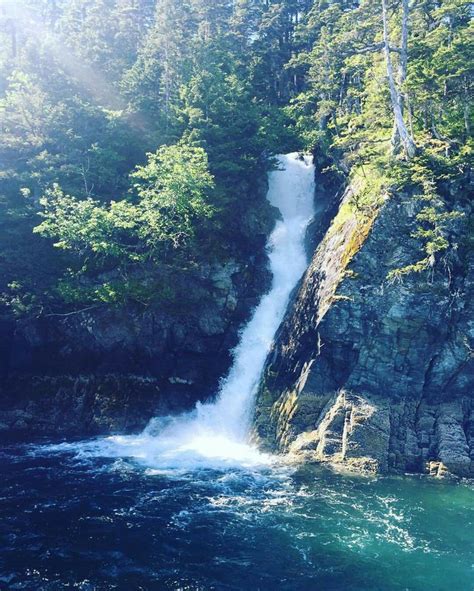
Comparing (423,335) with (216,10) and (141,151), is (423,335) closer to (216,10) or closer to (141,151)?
(141,151)

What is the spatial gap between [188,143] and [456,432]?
2979 centimetres

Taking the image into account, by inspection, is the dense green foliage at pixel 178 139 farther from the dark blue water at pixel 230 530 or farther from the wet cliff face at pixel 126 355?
the dark blue water at pixel 230 530

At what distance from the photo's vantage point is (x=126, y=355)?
3453 centimetres

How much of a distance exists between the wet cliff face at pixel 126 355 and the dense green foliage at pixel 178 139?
1839 mm

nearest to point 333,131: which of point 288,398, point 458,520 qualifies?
point 288,398

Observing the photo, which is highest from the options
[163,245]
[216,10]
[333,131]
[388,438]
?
[216,10]

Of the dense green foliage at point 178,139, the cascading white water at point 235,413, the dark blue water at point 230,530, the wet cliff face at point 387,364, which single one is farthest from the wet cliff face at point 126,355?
the dark blue water at point 230,530

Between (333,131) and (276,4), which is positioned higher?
(276,4)

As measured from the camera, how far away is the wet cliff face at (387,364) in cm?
2662

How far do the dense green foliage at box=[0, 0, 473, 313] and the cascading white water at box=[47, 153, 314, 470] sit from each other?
4516 mm

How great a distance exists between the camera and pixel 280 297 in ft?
120

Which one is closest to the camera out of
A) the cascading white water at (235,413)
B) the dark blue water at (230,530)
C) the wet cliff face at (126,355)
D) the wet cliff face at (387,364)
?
the dark blue water at (230,530)

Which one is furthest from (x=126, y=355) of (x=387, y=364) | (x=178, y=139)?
(x=178, y=139)

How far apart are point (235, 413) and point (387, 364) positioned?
407 inches
